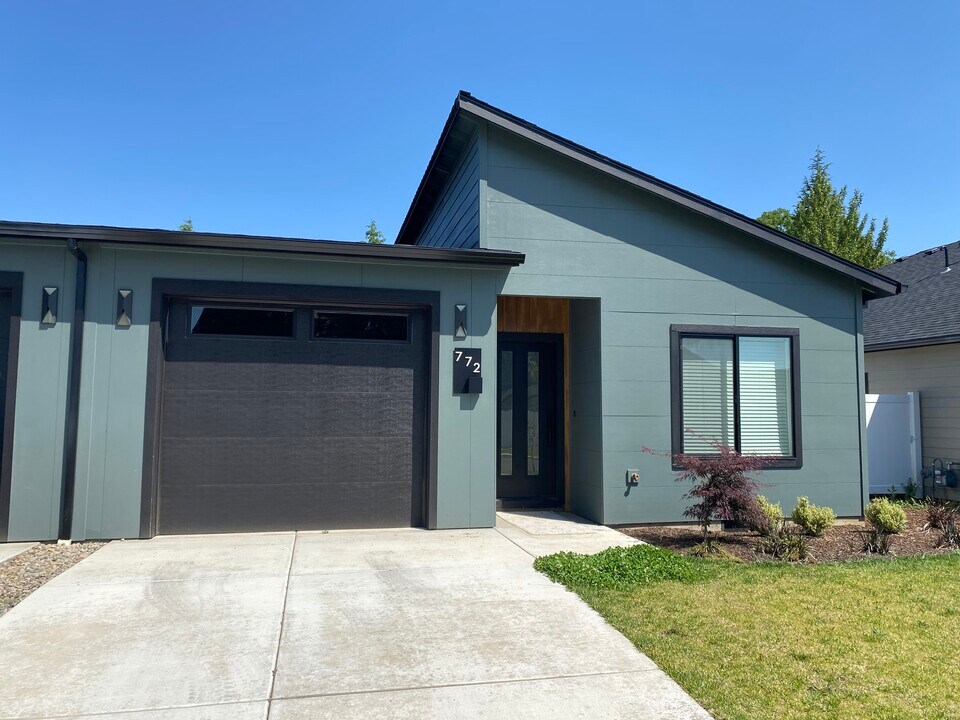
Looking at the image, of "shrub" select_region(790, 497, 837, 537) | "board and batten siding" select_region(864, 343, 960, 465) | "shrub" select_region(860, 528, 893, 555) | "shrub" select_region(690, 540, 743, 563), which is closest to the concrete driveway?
"shrub" select_region(690, 540, 743, 563)

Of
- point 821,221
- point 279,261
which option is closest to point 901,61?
point 279,261

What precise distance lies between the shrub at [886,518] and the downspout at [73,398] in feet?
29.2

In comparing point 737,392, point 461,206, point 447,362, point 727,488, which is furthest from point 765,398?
point 461,206

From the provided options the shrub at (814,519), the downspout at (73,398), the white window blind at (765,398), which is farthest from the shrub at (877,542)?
the downspout at (73,398)

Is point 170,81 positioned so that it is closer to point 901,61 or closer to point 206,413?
point 206,413

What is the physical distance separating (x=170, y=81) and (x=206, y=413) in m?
12.2

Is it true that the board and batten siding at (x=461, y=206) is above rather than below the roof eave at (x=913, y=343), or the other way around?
above

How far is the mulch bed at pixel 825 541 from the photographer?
6.69 m

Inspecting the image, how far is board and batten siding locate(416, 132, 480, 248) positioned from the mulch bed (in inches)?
165

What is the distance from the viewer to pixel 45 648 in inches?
154

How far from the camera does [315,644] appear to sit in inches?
158

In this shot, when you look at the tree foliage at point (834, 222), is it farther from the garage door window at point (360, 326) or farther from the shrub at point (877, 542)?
the garage door window at point (360, 326)

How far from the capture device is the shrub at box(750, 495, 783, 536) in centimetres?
684

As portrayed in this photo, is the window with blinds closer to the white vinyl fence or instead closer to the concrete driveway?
the concrete driveway
